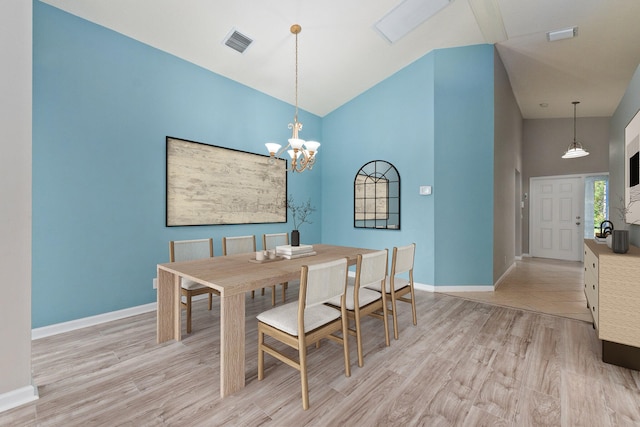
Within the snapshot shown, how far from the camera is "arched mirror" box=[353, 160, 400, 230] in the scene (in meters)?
4.56

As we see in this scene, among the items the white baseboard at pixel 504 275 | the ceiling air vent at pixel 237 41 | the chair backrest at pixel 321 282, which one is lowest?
the white baseboard at pixel 504 275

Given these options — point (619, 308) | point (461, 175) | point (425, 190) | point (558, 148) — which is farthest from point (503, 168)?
point (558, 148)

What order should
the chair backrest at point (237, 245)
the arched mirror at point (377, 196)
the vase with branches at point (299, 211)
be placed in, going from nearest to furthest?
the chair backrest at point (237, 245) → the arched mirror at point (377, 196) → the vase with branches at point (299, 211)

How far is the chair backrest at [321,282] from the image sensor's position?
172cm

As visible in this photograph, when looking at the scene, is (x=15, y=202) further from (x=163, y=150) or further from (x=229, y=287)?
(x=163, y=150)

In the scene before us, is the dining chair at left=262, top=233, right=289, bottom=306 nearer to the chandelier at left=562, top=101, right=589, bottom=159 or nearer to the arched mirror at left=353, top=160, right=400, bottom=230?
the arched mirror at left=353, top=160, right=400, bottom=230

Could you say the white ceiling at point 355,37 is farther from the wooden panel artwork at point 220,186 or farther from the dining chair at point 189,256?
the dining chair at point 189,256

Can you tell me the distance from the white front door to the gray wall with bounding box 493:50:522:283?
1905mm

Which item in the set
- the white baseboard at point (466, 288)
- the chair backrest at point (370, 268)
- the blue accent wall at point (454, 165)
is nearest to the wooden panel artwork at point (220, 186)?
the blue accent wall at point (454, 165)

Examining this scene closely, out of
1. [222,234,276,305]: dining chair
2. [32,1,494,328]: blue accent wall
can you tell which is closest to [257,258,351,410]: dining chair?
[222,234,276,305]: dining chair

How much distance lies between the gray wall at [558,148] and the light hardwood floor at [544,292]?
200 centimetres

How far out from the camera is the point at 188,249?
3.01 m

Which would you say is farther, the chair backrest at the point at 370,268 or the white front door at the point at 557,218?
the white front door at the point at 557,218

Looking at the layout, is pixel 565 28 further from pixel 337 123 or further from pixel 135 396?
pixel 135 396
